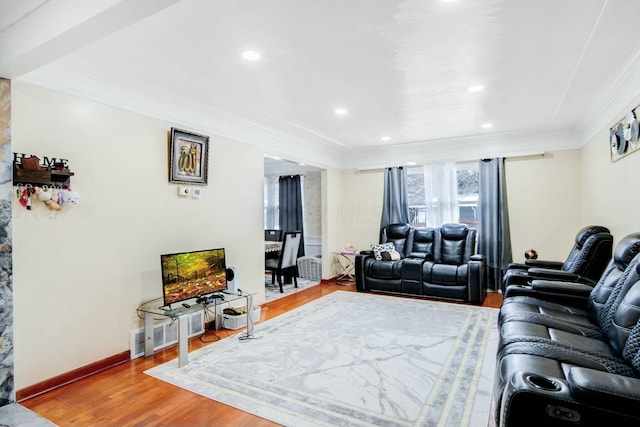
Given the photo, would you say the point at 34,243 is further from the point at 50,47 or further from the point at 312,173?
the point at 312,173

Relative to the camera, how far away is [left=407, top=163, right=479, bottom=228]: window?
5855 mm

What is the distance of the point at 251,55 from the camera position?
2.57m

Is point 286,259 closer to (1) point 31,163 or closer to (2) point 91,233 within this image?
Result: (2) point 91,233

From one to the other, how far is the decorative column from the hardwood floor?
0.71 feet

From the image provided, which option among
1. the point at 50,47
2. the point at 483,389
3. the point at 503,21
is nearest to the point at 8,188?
the point at 50,47

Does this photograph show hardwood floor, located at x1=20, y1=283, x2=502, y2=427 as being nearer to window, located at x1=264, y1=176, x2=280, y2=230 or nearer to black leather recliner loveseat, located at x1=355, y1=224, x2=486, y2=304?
black leather recliner loveseat, located at x1=355, y1=224, x2=486, y2=304

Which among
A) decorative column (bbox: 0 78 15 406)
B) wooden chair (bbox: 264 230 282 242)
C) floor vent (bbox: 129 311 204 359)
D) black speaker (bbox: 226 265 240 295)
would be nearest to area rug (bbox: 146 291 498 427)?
floor vent (bbox: 129 311 204 359)

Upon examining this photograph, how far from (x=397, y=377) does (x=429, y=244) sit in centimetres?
338

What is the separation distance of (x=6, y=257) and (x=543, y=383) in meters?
3.14

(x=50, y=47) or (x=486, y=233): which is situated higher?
(x=50, y=47)

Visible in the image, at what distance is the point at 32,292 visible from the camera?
8.14 ft

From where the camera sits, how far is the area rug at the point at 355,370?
2.21 m

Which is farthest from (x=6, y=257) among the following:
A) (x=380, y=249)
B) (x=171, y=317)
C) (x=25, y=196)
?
(x=380, y=249)

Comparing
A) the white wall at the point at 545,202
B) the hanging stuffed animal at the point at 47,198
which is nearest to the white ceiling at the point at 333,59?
the white wall at the point at 545,202
